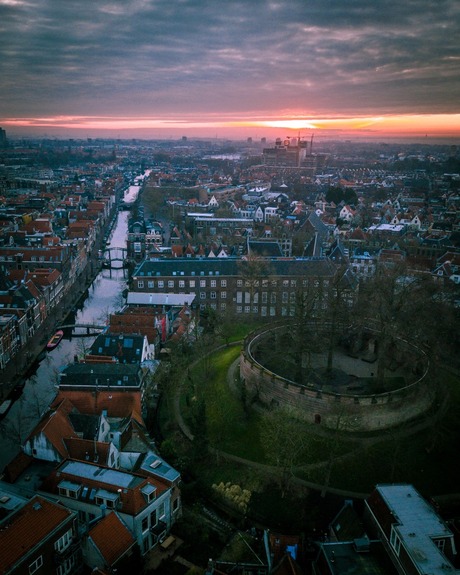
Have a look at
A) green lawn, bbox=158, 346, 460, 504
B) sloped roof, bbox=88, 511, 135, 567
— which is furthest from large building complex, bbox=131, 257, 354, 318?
sloped roof, bbox=88, 511, 135, 567

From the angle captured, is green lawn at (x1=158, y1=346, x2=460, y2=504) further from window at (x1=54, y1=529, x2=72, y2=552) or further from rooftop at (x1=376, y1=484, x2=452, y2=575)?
window at (x1=54, y1=529, x2=72, y2=552)

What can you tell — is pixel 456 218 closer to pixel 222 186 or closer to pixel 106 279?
pixel 106 279

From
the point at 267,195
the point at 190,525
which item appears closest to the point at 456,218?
the point at 267,195

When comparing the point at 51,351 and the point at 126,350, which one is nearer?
the point at 126,350

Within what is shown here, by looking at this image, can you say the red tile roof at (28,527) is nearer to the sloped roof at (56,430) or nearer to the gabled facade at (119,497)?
the gabled facade at (119,497)

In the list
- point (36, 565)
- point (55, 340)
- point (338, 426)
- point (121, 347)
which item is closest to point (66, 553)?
point (36, 565)

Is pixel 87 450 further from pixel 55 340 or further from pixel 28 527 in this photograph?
pixel 55 340
